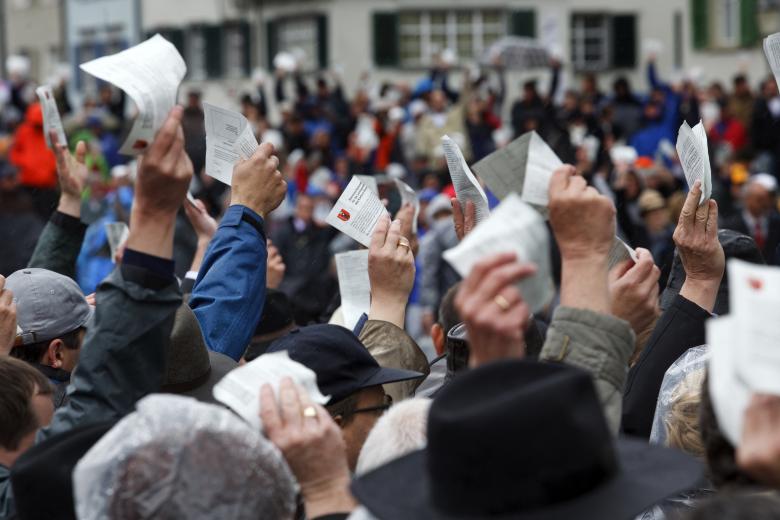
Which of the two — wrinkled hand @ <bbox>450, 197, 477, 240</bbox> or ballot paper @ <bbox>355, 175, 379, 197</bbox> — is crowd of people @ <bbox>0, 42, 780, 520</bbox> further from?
ballot paper @ <bbox>355, 175, 379, 197</bbox>

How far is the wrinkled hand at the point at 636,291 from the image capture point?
382 cm

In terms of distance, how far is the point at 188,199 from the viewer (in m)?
5.52

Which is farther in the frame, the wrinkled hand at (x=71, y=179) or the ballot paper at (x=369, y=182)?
the wrinkled hand at (x=71, y=179)

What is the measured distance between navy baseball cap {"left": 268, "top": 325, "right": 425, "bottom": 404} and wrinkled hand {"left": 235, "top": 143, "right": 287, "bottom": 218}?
545 millimetres

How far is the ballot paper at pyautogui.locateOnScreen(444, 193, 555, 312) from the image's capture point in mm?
2516

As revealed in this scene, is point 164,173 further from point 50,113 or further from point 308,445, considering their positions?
point 50,113

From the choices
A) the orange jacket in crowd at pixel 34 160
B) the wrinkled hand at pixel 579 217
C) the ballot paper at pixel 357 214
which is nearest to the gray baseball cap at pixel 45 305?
the ballot paper at pixel 357 214

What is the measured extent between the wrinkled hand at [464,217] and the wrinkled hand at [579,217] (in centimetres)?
113

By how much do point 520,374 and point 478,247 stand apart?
237mm

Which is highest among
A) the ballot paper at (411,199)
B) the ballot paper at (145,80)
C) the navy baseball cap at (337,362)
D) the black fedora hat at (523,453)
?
the ballot paper at (145,80)

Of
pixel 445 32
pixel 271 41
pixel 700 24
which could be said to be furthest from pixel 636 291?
pixel 271 41

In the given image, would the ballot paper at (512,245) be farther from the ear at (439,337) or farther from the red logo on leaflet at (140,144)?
the ear at (439,337)

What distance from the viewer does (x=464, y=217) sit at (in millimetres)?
4184

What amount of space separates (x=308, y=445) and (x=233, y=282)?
1487 mm
